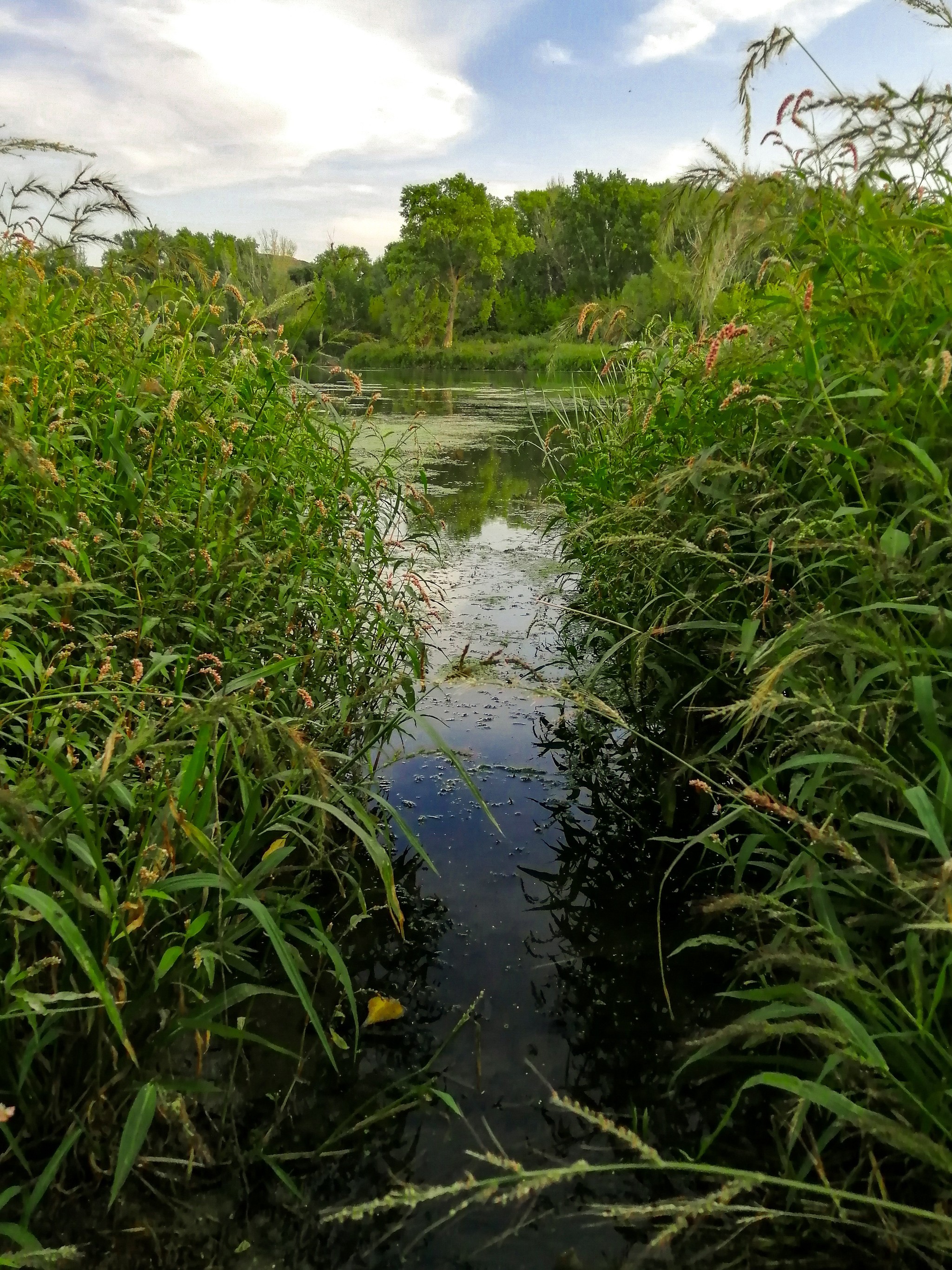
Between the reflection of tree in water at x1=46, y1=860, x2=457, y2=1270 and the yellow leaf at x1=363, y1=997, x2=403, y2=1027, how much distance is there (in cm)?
2

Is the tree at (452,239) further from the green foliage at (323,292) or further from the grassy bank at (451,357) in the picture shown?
the green foliage at (323,292)

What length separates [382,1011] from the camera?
1.75 meters

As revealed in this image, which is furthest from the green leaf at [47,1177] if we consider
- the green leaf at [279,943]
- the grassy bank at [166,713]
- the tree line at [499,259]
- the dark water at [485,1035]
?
the tree line at [499,259]

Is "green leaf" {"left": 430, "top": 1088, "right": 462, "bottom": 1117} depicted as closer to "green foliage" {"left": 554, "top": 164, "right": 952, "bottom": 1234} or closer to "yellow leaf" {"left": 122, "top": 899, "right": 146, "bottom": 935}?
"green foliage" {"left": 554, "top": 164, "right": 952, "bottom": 1234}

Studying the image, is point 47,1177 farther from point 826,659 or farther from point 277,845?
point 826,659

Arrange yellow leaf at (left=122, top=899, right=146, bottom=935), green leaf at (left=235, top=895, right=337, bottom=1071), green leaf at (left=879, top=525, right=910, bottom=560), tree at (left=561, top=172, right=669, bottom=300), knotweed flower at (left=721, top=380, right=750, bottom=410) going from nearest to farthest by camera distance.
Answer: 1. yellow leaf at (left=122, top=899, right=146, bottom=935)
2. green leaf at (left=235, top=895, right=337, bottom=1071)
3. green leaf at (left=879, top=525, right=910, bottom=560)
4. knotweed flower at (left=721, top=380, right=750, bottom=410)
5. tree at (left=561, top=172, right=669, bottom=300)

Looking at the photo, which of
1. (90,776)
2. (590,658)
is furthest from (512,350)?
(90,776)

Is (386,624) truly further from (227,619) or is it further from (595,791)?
(595,791)

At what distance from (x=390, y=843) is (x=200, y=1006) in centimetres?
104

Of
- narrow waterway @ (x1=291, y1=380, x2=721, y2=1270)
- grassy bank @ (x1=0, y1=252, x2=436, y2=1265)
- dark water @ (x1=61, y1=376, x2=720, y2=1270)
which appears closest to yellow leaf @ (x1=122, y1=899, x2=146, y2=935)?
grassy bank @ (x1=0, y1=252, x2=436, y2=1265)

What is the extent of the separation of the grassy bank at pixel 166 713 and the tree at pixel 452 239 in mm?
41988

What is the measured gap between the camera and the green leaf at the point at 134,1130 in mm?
1116

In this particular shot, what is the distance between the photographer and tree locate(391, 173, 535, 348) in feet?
136

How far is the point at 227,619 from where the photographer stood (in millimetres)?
2045
